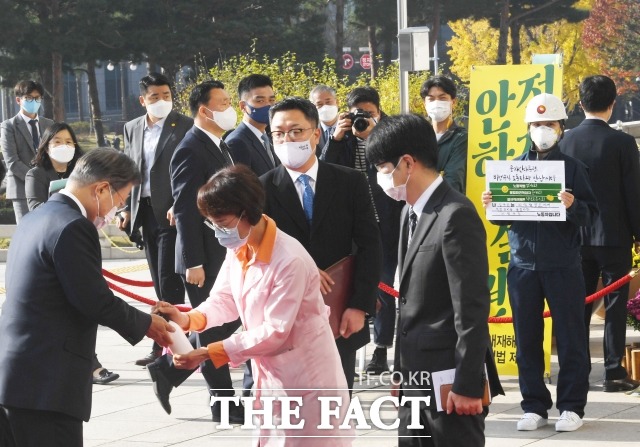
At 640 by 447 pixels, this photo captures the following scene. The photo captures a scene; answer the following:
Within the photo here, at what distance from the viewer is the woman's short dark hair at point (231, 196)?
4473 millimetres

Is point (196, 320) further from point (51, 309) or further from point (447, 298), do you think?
point (447, 298)

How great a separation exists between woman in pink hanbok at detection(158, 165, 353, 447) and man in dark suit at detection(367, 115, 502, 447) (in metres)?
0.31

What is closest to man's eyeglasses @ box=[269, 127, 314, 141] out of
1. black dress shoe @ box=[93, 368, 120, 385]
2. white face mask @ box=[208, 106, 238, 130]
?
white face mask @ box=[208, 106, 238, 130]

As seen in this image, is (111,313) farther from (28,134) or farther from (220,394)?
(28,134)

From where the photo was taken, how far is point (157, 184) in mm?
8781

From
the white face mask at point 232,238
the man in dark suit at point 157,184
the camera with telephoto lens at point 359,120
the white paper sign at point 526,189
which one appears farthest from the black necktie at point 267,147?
the white face mask at point 232,238

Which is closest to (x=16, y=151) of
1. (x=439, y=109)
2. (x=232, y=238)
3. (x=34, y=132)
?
(x=34, y=132)

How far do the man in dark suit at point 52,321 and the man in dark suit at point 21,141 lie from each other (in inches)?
234

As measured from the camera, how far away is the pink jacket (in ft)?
14.6

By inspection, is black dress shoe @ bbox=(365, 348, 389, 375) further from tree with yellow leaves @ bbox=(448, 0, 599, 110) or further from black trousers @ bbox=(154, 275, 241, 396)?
tree with yellow leaves @ bbox=(448, 0, 599, 110)

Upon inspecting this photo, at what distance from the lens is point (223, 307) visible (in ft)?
15.9

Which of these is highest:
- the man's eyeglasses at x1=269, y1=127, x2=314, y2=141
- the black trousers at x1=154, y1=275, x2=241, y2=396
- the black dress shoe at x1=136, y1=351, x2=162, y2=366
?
the man's eyeglasses at x1=269, y1=127, x2=314, y2=141

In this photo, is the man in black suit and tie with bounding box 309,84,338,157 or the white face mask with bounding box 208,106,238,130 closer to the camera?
the white face mask with bounding box 208,106,238,130

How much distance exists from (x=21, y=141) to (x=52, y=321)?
20.6 feet
